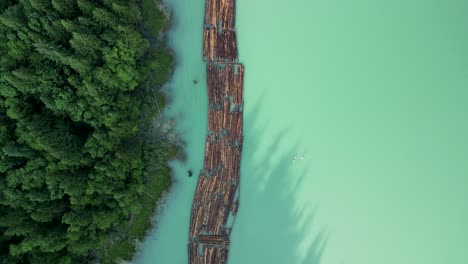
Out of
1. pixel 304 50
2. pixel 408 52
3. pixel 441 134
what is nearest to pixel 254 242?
pixel 304 50

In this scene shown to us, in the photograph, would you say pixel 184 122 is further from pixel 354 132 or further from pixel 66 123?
pixel 354 132

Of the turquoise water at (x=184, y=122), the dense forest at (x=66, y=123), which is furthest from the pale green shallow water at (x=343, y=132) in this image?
the dense forest at (x=66, y=123)

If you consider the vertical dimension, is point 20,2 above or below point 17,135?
above

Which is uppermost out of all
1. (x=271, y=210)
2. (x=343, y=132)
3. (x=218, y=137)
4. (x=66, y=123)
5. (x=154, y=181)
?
(x=343, y=132)

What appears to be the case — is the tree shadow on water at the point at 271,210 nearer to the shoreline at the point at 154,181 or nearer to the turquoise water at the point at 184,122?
the turquoise water at the point at 184,122

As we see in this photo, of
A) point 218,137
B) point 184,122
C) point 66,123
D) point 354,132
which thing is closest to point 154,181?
point 184,122

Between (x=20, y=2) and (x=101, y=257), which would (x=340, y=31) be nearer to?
(x=20, y=2)
